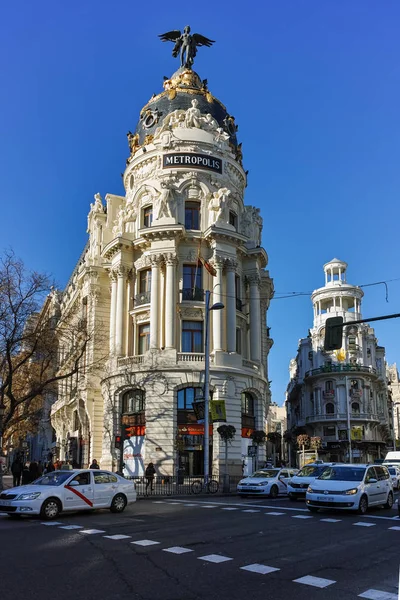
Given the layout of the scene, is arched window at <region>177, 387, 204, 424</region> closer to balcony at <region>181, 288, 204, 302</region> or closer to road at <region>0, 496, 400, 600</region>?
balcony at <region>181, 288, 204, 302</region>

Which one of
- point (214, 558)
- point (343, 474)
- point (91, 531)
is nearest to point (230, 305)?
point (343, 474)

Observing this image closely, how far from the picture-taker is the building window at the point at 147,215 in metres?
43.4

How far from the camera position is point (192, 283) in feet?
135

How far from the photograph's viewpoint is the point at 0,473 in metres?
25.0

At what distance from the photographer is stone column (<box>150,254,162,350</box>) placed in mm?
39094

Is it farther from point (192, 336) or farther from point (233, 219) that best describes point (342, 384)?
point (192, 336)

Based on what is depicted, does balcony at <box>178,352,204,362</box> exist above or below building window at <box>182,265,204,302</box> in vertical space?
below

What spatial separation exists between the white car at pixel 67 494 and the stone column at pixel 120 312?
22496 millimetres

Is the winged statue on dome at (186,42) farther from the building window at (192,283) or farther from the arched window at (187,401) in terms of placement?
the arched window at (187,401)

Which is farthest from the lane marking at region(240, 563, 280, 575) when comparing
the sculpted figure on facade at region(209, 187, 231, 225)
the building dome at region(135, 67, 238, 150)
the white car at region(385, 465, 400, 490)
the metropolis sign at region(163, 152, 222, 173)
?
the building dome at region(135, 67, 238, 150)

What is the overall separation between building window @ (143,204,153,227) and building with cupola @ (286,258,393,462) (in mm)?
36609

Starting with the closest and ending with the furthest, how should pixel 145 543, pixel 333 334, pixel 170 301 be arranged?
pixel 145 543 → pixel 333 334 → pixel 170 301

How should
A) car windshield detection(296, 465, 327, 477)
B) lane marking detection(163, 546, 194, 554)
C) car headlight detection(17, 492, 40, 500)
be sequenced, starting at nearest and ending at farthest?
lane marking detection(163, 546, 194, 554) → car headlight detection(17, 492, 40, 500) → car windshield detection(296, 465, 327, 477)

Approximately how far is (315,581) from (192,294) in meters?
32.2
